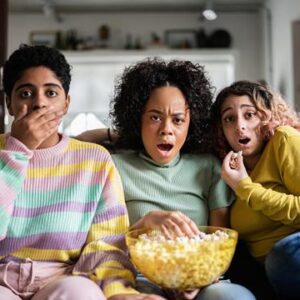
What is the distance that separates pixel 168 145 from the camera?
1520 mm

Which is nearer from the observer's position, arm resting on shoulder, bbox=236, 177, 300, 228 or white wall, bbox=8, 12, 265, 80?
arm resting on shoulder, bbox=236, 177, 300, 228

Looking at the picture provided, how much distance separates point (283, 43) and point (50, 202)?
4.13 metres

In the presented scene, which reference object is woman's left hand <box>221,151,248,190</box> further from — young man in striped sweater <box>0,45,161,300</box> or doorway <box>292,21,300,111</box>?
doorway <box>292,21,300,111</box>

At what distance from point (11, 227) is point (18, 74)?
0.41 m

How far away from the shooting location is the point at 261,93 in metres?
1.57

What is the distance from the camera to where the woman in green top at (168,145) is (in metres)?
1.51

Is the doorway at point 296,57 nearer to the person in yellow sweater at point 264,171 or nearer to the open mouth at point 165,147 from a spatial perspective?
the person in yellow sweater at point 264,171

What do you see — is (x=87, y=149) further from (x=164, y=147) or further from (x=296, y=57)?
(x=296, y=57)

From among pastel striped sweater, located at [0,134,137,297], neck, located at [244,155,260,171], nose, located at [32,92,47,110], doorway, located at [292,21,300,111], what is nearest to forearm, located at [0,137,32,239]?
pastel striped sweater, located at [0,134,137,297]

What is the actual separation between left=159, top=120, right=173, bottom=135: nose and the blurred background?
13.0 ft

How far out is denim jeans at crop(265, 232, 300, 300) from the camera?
1.17 metres

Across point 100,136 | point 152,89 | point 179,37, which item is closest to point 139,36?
point 179,37

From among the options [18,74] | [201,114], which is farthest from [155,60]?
[18,74]

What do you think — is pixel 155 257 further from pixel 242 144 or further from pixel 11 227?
pixel 242 144
